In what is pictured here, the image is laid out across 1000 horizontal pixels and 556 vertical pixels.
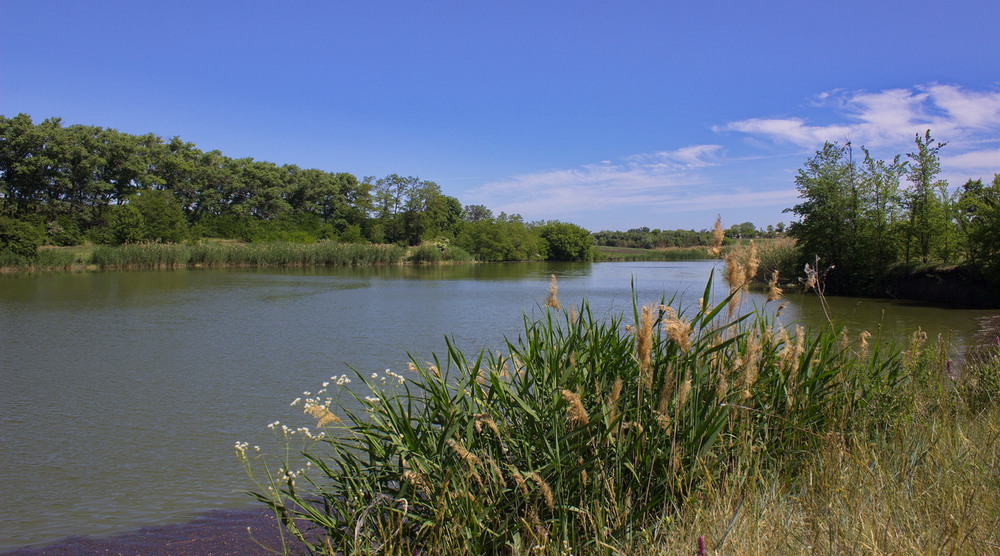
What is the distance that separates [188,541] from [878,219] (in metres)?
25.8

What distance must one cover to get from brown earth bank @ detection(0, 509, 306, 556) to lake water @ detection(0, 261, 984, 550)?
0.19 m

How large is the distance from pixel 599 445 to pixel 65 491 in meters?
5.37

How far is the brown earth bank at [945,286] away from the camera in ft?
62.6

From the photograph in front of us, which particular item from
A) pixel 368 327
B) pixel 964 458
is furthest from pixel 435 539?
pixel 368 327

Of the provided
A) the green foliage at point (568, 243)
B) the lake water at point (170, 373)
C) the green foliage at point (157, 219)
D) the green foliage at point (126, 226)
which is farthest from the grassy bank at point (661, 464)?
the green foliage at point (568, 243)

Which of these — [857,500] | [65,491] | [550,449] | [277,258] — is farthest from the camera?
[277,258]

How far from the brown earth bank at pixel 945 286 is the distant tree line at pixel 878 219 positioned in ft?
1.38

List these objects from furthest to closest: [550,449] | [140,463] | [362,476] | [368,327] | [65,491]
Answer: [368,327], [140,463], [65,491], [362,476], [550,449]

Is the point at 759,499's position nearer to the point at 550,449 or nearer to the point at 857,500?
the point at 857,500

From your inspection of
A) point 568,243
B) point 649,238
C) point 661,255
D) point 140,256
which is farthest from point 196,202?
point 649,238

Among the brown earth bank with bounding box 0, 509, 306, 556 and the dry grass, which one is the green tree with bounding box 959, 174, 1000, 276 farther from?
the brown earth bank with bounding box 0, 509, 306, 556

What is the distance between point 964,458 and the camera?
2.96 meters

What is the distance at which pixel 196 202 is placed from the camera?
6178 centimetres

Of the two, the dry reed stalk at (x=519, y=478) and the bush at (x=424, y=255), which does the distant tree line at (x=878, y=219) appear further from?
the bush at (x=424, y=255)
